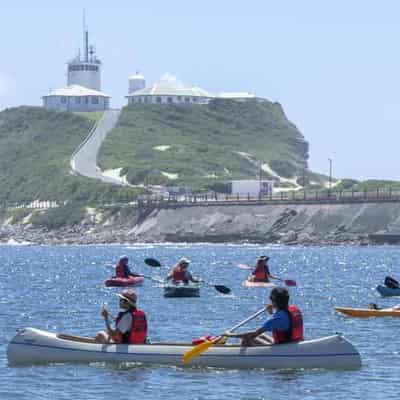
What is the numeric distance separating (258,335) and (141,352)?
2851 mm

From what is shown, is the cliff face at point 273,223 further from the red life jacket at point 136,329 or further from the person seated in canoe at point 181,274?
the red life jacket at point 136,329

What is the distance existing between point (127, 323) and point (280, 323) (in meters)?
3.79

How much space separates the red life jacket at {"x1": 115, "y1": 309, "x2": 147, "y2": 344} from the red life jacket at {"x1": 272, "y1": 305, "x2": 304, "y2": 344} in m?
3.21

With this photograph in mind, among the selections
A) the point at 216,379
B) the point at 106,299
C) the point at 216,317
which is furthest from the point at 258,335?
the point at 106,299

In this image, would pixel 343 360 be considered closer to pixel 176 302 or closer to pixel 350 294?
pixel 176 302

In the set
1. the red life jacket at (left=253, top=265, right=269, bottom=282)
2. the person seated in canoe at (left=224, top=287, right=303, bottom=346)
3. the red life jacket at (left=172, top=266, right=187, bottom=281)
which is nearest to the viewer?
the person seated in canoe at (left=224, top=287, right=303, bottom=346)

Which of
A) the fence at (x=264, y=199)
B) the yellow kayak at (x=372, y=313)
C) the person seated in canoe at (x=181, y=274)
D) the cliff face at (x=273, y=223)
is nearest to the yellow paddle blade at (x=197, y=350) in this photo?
the yellow kayak at (x=372, y=313)

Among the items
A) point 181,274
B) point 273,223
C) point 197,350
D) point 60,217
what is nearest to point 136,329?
point 197,350

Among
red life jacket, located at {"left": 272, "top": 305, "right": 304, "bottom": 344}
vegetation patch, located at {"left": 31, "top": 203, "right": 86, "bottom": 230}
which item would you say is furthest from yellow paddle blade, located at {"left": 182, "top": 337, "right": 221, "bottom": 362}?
vegetation patch, located at {"left": 31, "top": 203, "right": 86, "bottom": 230}

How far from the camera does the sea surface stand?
107 ft

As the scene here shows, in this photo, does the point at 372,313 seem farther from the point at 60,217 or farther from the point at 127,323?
the point at 60,217

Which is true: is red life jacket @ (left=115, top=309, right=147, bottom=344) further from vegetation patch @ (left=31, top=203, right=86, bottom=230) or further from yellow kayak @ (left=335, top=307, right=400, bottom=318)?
vegetation patch @ (left=31, top=203, right=86, bottom=230)

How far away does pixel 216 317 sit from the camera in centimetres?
5034

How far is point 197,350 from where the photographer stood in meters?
34.5
